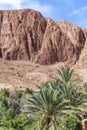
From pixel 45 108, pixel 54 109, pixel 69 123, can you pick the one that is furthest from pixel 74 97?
pixel 45 108

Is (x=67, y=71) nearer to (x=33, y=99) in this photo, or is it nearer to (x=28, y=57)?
(x=33, y=99)

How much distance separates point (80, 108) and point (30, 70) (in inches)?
4886

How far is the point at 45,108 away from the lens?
47656 millimetres

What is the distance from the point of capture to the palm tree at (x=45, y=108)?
1873 inches

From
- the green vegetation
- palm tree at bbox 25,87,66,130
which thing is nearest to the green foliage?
the green vegetation

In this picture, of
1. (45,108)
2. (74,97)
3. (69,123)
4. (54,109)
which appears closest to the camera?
(45,108)

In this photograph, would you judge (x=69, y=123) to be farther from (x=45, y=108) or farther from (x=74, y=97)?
(x=45, y=108)

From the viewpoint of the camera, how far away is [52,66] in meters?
192

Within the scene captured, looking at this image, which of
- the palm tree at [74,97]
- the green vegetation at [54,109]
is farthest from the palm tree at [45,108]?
the palm tree at [74,97]

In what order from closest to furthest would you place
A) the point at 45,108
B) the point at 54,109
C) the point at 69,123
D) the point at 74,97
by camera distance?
the point at 45,108, the point at 54,109, the point at 74,97, the point at 69,123

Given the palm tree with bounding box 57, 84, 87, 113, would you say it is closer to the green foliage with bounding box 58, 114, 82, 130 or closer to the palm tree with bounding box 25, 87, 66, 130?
the green foliage with bounding box 58, 114, 82, 130

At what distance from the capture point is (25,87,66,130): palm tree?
47.6 metres

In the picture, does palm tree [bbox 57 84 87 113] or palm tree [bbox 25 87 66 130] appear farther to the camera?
palm tree [bbox 57 84 87 113]

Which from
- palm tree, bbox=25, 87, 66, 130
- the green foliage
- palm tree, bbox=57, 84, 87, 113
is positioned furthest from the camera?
the green foliage
